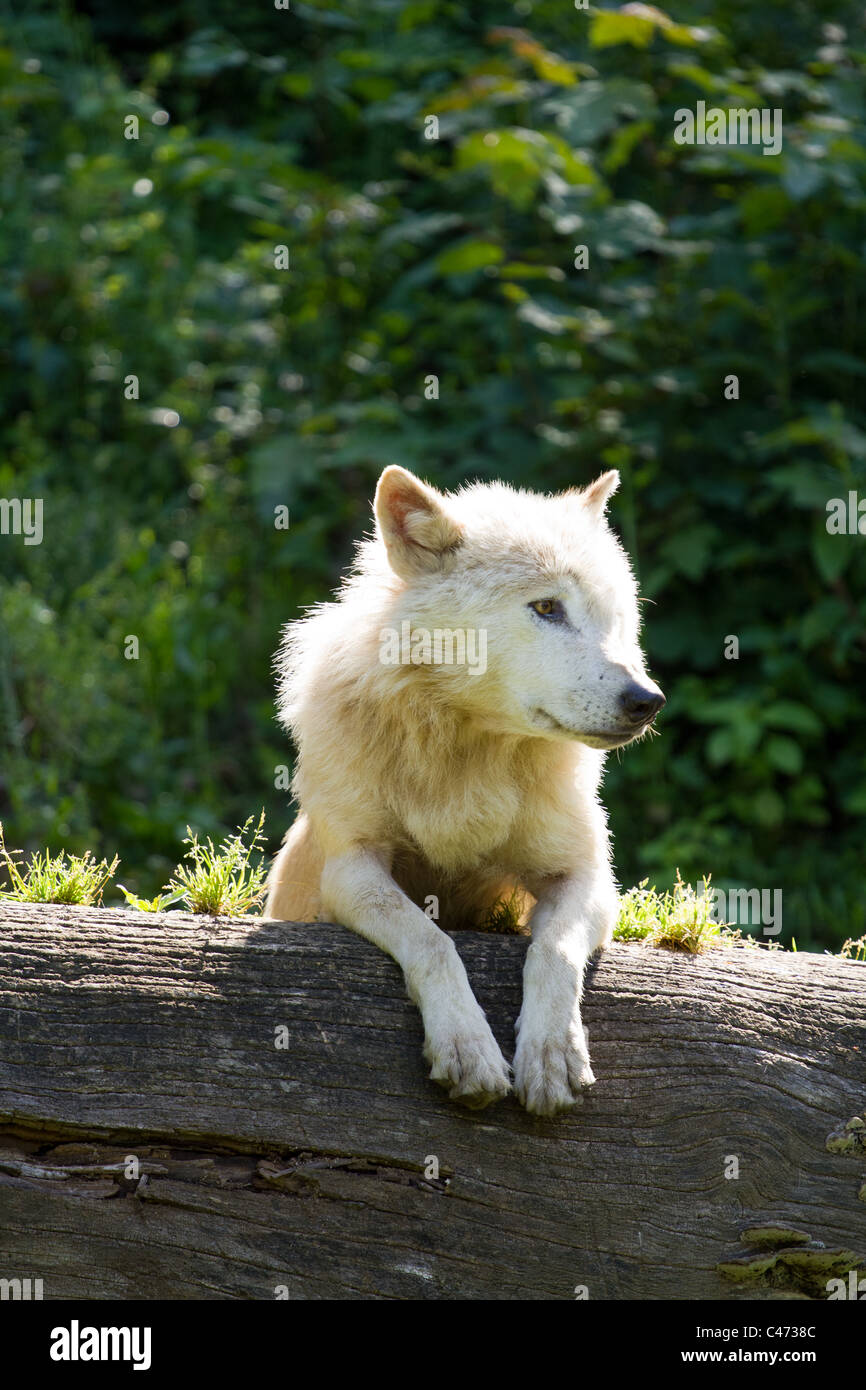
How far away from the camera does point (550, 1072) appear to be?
313 centimetres

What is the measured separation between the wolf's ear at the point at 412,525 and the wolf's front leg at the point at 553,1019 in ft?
3.41

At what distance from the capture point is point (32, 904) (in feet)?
11.7

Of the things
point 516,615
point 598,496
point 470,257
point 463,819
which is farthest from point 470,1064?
point 470,257

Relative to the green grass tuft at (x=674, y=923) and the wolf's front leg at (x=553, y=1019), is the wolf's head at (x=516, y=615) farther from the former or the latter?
the green grass tuft at (x=674, y=923)

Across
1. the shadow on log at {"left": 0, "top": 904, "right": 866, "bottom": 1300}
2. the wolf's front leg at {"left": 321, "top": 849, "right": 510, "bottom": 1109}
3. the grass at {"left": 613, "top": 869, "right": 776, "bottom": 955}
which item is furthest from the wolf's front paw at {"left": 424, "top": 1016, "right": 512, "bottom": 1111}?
the grass at {"left": 613, "top": 869, "right": 776, "bottom": 955}

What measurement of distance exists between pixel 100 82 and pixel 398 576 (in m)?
7.67

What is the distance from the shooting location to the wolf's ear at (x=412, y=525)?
359 cm

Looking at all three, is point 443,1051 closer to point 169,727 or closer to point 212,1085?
point 212,1085

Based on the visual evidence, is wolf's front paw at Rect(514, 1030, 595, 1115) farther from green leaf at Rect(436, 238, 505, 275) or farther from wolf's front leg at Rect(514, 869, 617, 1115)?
green leaf at Rect(436, 238, 505, 275)

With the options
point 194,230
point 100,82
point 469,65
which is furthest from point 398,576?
point 100,82

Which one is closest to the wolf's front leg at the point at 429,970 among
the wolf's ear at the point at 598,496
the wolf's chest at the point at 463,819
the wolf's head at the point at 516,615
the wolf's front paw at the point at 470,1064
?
the wolf's front paw at the point at 470,1064

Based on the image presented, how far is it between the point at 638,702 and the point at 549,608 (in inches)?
15.4

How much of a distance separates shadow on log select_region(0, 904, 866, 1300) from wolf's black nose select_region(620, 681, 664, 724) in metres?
0.74

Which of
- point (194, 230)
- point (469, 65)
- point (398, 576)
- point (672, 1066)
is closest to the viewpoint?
point (672, 1066)
